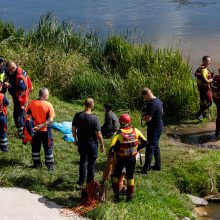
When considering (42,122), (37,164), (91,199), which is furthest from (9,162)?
(91,199)

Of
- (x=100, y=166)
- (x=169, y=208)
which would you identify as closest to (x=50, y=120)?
(x=100, y=166)

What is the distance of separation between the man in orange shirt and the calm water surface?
509 inches

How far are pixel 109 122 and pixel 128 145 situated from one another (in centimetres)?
307

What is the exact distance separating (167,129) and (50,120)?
5.13m

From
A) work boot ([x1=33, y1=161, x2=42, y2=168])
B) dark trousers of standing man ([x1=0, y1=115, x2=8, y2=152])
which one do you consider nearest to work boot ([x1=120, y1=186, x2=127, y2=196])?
work boot ([x1=33, y1=161, x2=42, y2=168])

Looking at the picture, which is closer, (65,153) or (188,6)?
(65,153)

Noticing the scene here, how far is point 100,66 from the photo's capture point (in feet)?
52.5

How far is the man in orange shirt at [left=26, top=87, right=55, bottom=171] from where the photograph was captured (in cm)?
847

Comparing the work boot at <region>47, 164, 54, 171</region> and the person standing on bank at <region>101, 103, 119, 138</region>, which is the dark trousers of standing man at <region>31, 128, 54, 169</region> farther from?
the person standing on bank at <region>101, 103, 119, 138</region>

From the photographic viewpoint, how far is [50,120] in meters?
8.45

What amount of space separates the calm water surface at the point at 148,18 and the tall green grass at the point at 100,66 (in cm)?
597

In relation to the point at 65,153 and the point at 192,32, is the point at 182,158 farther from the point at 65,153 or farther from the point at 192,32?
the point at 192,32

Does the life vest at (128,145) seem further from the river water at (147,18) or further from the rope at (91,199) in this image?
the river water at (147,18)

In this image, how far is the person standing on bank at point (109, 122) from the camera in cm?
1052
